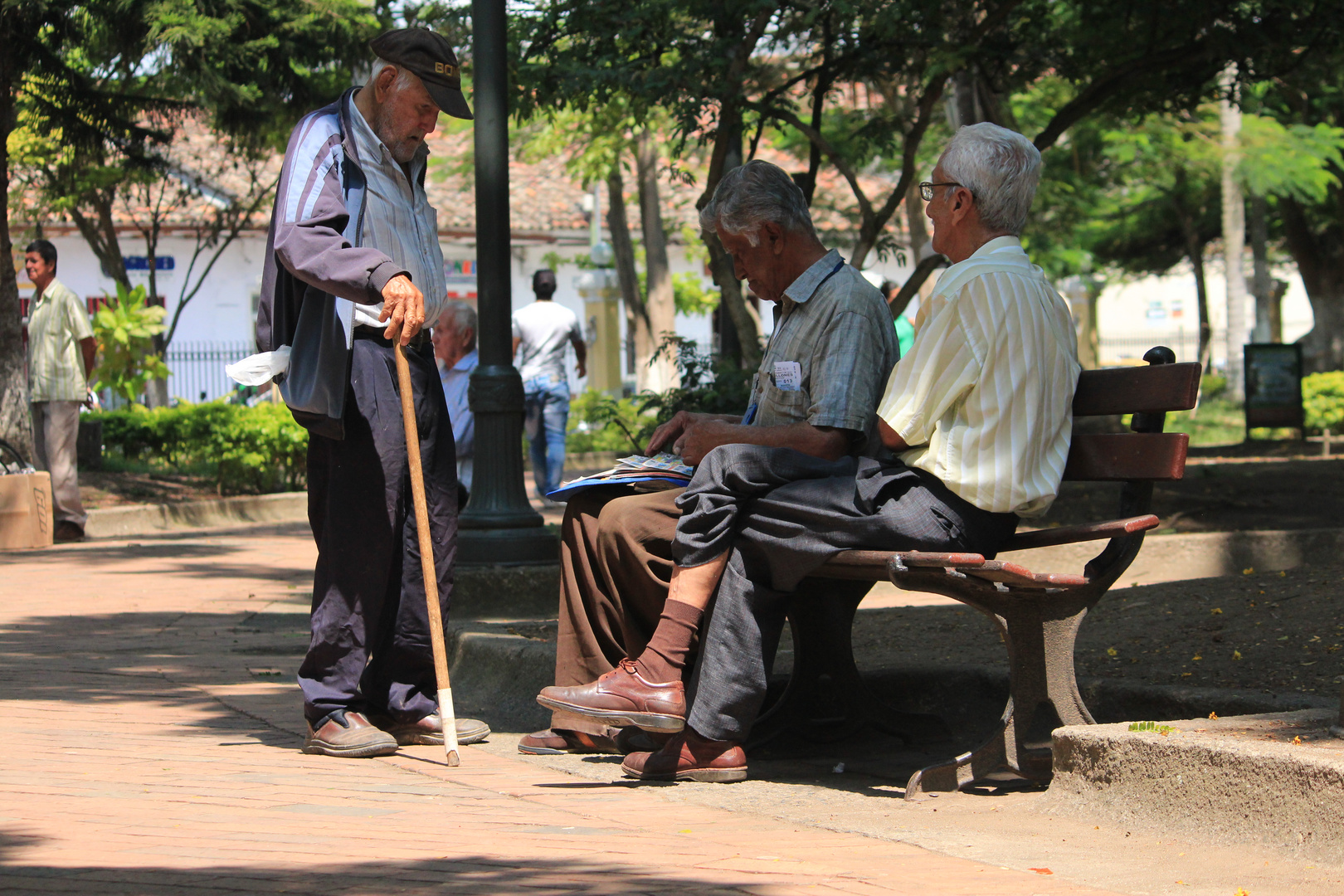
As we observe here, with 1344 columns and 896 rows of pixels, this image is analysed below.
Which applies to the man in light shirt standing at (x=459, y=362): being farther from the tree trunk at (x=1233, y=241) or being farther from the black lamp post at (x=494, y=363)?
the tree trunk at (x=1233, y=241)

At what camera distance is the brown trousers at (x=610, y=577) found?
156 inches

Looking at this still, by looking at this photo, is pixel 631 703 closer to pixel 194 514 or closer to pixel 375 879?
pixel 375 879

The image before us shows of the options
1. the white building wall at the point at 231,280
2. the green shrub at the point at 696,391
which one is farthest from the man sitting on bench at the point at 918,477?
the white building wall at the point at 231,280

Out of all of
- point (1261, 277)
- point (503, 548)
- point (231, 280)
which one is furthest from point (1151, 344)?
point (503, 548)

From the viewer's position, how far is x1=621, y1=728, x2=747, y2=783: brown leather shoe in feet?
12.2

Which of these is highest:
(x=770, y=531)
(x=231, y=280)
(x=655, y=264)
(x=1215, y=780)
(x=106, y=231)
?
(x=231, y=280)

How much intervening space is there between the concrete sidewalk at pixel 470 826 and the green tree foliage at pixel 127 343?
12346 mm

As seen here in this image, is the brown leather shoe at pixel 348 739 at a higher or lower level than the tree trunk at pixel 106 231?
lower

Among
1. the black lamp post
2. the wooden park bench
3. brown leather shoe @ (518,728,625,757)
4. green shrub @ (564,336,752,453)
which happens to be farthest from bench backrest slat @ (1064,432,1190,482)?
green shrub @ (564,336,752,453)

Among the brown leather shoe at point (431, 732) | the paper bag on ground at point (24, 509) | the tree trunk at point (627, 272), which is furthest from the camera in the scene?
the tree trunk at point (627, 272)

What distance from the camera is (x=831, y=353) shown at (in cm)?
381

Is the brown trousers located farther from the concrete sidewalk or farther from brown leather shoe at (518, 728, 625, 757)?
the concrete sidewalk

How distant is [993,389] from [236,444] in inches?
463

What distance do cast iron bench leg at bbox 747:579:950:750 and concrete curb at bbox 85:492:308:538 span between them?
8.38m
